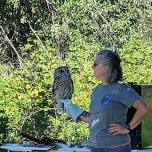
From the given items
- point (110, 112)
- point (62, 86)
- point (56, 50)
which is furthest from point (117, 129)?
point (56, 50)

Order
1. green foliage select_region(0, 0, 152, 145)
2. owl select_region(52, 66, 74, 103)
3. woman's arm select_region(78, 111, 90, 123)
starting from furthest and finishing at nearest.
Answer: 1. green foliage select_region(0, 0, 152, 145)
2. owl select_region(52, 66, 74, 103)
3. woman's arm select_region(78, 111, 90, 123)

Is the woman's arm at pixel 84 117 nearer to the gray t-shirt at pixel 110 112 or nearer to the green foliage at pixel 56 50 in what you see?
the gray t-shirt at pixel 110 112

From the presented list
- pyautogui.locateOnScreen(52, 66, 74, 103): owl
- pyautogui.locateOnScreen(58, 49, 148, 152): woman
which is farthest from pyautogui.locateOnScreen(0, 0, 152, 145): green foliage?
pyautogui.locateOnScreen(58, 49, 148, 152): woman

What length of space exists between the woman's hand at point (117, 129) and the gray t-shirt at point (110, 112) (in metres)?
0.03

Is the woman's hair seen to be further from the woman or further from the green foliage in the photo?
the green foliage

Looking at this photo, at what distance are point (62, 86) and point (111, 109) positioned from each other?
58 centimetres

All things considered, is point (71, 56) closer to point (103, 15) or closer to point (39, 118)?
point (39, 118)

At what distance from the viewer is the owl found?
3.65m

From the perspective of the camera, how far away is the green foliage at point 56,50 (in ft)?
23.6

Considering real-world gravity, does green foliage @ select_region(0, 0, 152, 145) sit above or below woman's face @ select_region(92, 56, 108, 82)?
above

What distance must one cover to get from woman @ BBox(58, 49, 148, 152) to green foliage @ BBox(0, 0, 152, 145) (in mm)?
3439

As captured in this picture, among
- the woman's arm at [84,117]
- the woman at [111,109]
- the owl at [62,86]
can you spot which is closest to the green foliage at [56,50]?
the owl at [62,86]

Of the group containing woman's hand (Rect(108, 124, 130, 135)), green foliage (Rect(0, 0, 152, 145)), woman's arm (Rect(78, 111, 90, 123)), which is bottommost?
woman's hand (Rect(108, 124, 130, 135))

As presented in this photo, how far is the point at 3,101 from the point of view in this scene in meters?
7.28
